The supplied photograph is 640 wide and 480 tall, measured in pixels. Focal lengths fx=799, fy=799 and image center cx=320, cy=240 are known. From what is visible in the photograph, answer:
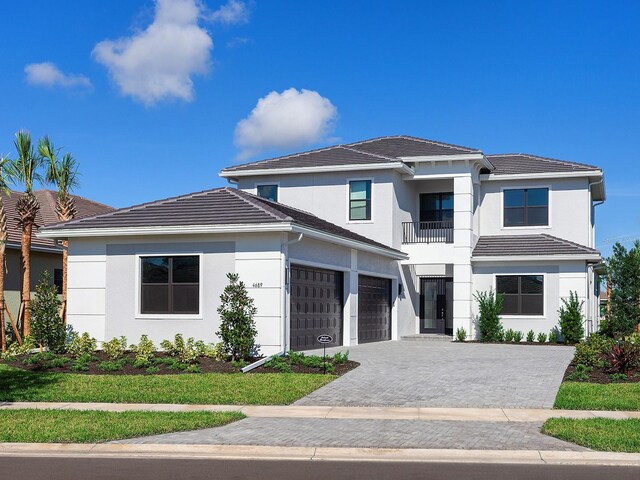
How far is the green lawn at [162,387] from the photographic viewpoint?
15.7 m

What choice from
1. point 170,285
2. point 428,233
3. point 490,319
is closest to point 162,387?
point 170,285

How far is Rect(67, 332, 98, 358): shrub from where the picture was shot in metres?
21.7

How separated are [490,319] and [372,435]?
1975 cm

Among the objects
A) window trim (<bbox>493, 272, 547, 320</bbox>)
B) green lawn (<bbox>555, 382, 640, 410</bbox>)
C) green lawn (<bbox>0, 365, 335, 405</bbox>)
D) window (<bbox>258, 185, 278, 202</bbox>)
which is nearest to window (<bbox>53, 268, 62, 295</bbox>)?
window (<bbox>258, 185, 278, 202</bbox>)

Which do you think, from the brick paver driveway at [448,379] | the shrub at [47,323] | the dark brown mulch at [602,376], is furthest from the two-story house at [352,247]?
the dark brown mulch at [602,376]

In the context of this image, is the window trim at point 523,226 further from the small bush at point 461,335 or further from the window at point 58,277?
the window at point 58,277

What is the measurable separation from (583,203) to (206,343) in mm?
18469

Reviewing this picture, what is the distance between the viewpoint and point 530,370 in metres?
20.1

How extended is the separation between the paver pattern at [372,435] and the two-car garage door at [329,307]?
9.14 meters

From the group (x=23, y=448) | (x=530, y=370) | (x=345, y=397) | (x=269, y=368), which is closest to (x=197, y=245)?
(x=269, y=368)

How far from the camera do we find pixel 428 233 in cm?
3325

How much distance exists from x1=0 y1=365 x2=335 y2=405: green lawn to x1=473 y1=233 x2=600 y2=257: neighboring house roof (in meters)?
15.6

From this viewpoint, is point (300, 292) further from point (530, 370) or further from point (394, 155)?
point (394, 155)

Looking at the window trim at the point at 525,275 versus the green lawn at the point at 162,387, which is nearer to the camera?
the green lawn at the point at 162,387
